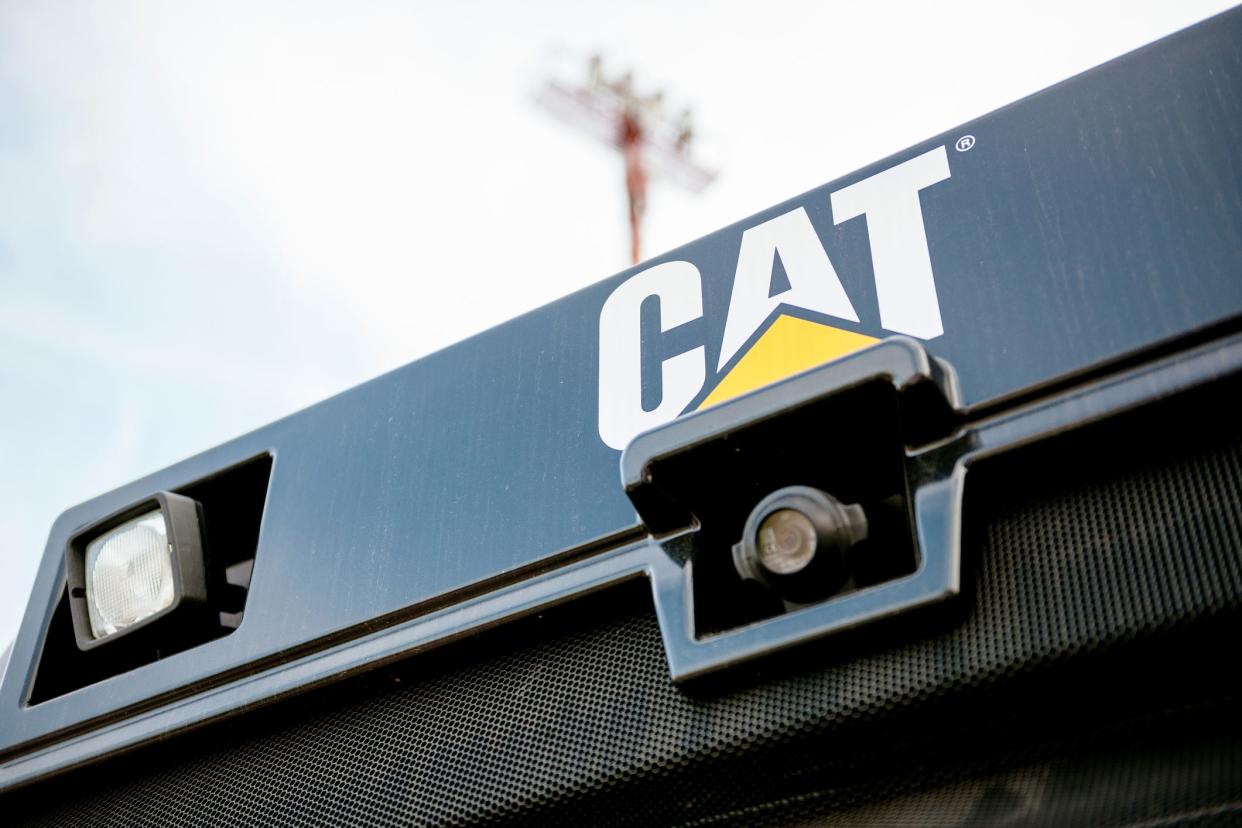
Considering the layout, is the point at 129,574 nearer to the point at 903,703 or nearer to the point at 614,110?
the point at 903,703

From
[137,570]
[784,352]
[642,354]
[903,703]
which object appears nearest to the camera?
[903,703]

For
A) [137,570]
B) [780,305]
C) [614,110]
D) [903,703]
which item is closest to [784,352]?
[780,305]

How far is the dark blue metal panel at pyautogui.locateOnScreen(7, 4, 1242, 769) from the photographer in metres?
1.04

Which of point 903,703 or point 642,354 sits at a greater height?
point 642,354

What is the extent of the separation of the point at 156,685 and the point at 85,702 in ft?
0.40

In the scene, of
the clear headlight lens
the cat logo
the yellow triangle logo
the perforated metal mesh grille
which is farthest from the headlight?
the yellow triangle logo

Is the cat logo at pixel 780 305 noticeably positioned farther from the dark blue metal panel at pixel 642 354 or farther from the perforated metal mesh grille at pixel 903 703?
the perforated metal mesh grille at pixel 903 703

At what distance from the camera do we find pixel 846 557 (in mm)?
1050

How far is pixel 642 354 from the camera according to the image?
4.38ft

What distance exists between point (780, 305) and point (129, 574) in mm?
907

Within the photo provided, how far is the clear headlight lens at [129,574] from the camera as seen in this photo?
4.99 feet

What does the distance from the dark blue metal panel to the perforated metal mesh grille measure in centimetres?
10

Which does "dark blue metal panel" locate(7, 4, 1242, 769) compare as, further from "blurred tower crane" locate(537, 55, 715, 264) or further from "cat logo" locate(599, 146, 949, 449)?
"blurred tower crane" locate(537, 55, 715, 264)

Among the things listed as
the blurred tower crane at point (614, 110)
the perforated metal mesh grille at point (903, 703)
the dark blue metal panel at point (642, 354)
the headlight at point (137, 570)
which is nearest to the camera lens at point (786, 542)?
the perforated metal mesh grille at point (903, 703)
